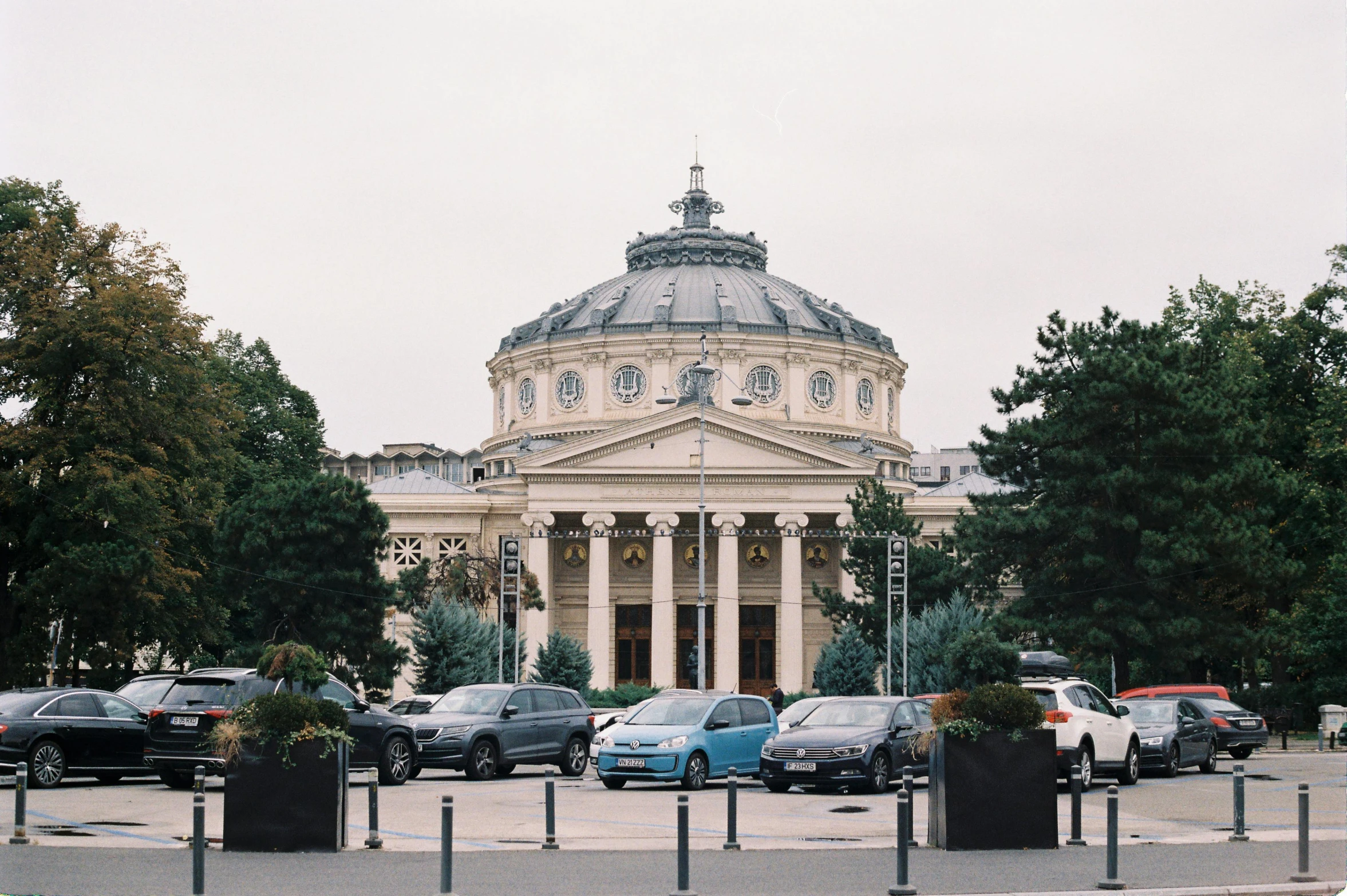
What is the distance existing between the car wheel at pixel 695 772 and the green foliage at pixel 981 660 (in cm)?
773

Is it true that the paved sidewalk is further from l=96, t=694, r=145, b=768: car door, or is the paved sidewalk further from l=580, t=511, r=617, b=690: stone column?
l=580, t=511, r=617, b=690: stone column

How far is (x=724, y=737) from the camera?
27.5m

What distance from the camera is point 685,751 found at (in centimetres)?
2642

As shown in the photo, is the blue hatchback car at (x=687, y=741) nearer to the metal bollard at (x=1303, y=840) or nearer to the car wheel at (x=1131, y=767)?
the car wheel at (x=1131, y=767)

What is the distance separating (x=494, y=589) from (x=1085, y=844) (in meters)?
49.8

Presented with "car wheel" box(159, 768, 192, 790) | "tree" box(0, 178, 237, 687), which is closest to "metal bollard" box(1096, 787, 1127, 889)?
"car wheel" box(159, 768, 192, 790)

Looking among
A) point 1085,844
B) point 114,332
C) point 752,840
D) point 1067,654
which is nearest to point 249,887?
point 752,840

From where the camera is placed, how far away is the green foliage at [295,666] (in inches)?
856

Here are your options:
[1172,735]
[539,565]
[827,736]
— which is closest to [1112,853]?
[827,736]

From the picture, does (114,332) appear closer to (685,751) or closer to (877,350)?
(685,751)

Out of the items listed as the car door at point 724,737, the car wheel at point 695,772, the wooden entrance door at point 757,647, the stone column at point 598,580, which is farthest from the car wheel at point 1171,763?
the wooden entrance door at point 757,647

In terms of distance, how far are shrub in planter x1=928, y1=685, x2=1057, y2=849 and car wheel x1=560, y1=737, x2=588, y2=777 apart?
47.3 ft

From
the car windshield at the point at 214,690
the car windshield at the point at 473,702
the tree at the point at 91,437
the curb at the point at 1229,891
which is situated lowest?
the curb at the point at 1229,891

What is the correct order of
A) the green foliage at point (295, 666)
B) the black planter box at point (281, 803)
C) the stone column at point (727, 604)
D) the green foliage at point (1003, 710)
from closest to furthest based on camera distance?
the black planter box at point (281, 803)
the green foliage at point (1003, 710)
the green foliage at point (295, 666)
the stone column at point (727, 604)
